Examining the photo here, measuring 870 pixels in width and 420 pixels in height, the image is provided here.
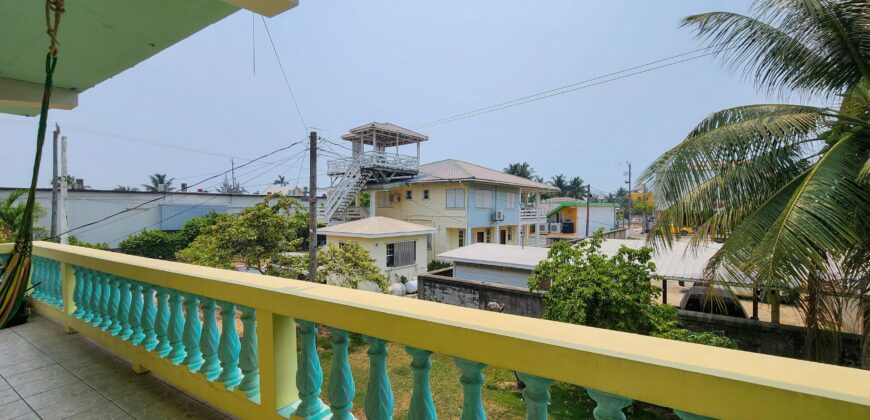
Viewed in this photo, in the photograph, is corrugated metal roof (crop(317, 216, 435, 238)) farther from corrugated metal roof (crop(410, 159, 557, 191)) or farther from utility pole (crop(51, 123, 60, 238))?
utility pole (crop(51, 123, 60, 238))

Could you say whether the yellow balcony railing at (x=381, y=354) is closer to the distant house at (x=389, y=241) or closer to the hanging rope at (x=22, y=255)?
the hanging rope at (x=22, y=255)

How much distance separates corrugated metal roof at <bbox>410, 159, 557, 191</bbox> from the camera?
1877 centimetres

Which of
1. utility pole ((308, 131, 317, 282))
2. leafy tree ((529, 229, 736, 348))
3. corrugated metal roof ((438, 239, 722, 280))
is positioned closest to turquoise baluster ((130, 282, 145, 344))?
leafy tree ((529, 229, 736, 348))

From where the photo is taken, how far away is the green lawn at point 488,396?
502cm

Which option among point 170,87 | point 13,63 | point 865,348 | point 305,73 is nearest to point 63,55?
point 13,63

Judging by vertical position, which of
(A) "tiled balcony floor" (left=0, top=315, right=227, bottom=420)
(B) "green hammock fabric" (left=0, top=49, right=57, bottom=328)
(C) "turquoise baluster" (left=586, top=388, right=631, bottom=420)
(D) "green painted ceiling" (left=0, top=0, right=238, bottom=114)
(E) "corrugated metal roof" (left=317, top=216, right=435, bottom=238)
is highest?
(D) "green painted ceiling" (left=0, top=0, right=238, bottom=114)

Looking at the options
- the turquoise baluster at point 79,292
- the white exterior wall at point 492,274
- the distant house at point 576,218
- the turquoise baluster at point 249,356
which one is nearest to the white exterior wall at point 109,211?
the white exterior wall at point 492,274

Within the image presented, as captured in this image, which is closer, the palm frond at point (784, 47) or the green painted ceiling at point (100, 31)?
the green painted ceiling at point (100, 31)

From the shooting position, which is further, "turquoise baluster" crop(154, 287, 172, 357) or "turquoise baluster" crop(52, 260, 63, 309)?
"turquoise baluster" crop(52, 260, 63, 309)

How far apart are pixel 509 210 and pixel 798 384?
2107 centimetres

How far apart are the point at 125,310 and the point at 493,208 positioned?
60.5 ft

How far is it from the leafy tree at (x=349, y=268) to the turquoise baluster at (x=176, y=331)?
727 cm

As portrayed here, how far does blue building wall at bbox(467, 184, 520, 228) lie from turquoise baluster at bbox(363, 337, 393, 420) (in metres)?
17.3

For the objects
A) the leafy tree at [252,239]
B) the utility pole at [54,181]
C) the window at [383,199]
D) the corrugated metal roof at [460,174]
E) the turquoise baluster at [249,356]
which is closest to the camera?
the turquoise baluster at [249,356]
